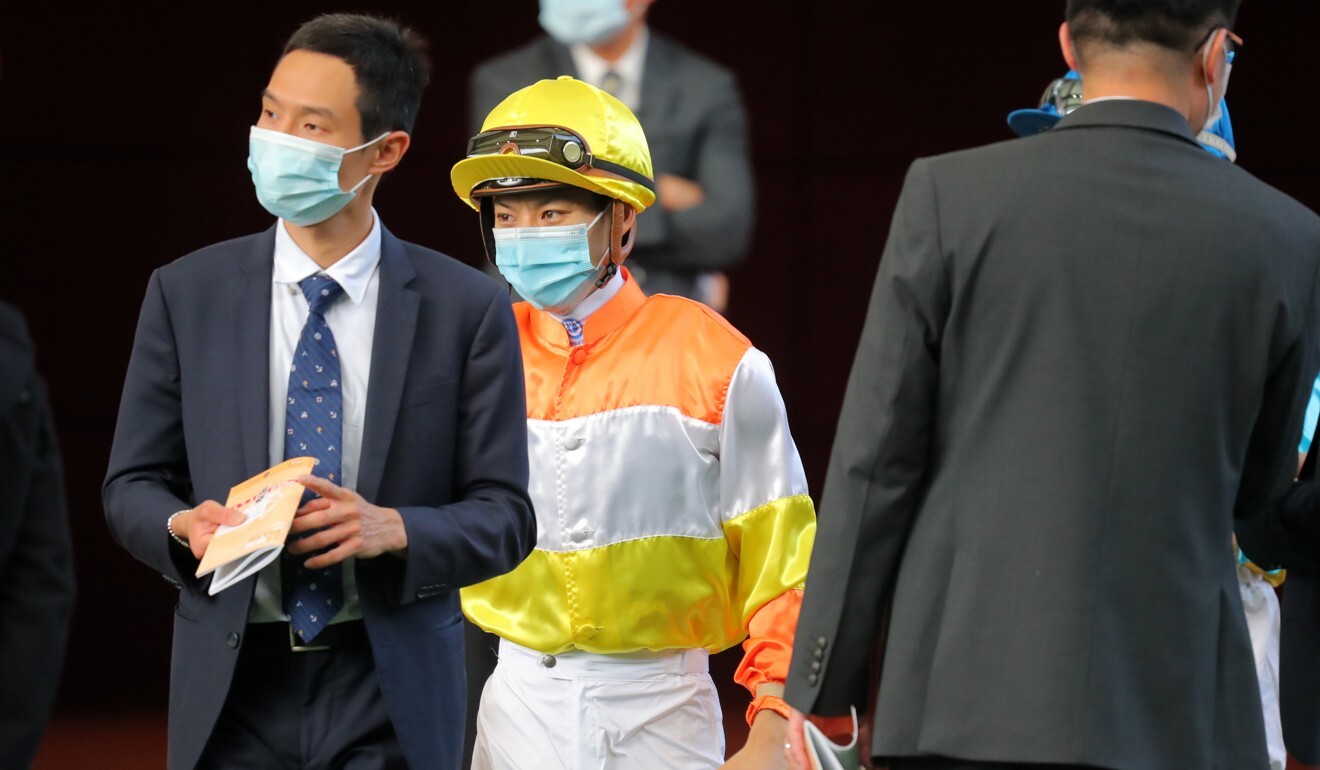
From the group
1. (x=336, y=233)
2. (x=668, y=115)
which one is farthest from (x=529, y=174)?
(x=668, y=115)

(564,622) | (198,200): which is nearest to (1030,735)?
(564,622)

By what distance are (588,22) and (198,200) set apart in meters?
1.29

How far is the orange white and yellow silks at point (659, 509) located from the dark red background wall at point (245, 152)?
2534 millimetres

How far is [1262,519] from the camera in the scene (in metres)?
2.22

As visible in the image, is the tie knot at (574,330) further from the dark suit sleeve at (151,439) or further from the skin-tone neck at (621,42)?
the skin-tone neck at (621,42)

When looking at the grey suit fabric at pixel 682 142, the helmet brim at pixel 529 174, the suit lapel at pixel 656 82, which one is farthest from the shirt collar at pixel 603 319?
the suit lapel at pixel 656 82

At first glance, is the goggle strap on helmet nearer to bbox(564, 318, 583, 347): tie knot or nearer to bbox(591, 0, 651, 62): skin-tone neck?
bbox(564, 318, 583, 347): tie knot

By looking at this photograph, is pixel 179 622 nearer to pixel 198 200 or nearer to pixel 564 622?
pixel 564 622

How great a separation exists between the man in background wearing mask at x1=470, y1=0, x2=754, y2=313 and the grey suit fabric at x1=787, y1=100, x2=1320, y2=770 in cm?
299

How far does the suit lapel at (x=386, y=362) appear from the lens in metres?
2.40

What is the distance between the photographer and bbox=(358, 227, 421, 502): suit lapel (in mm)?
2404

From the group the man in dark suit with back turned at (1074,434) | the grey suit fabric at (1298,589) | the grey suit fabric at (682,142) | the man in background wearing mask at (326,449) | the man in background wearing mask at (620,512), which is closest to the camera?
the man in dark suit with back turned at (1074,434)

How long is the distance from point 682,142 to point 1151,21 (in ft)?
10.2

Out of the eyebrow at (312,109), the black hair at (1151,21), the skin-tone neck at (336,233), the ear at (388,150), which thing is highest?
the black hair at (1151,21)
